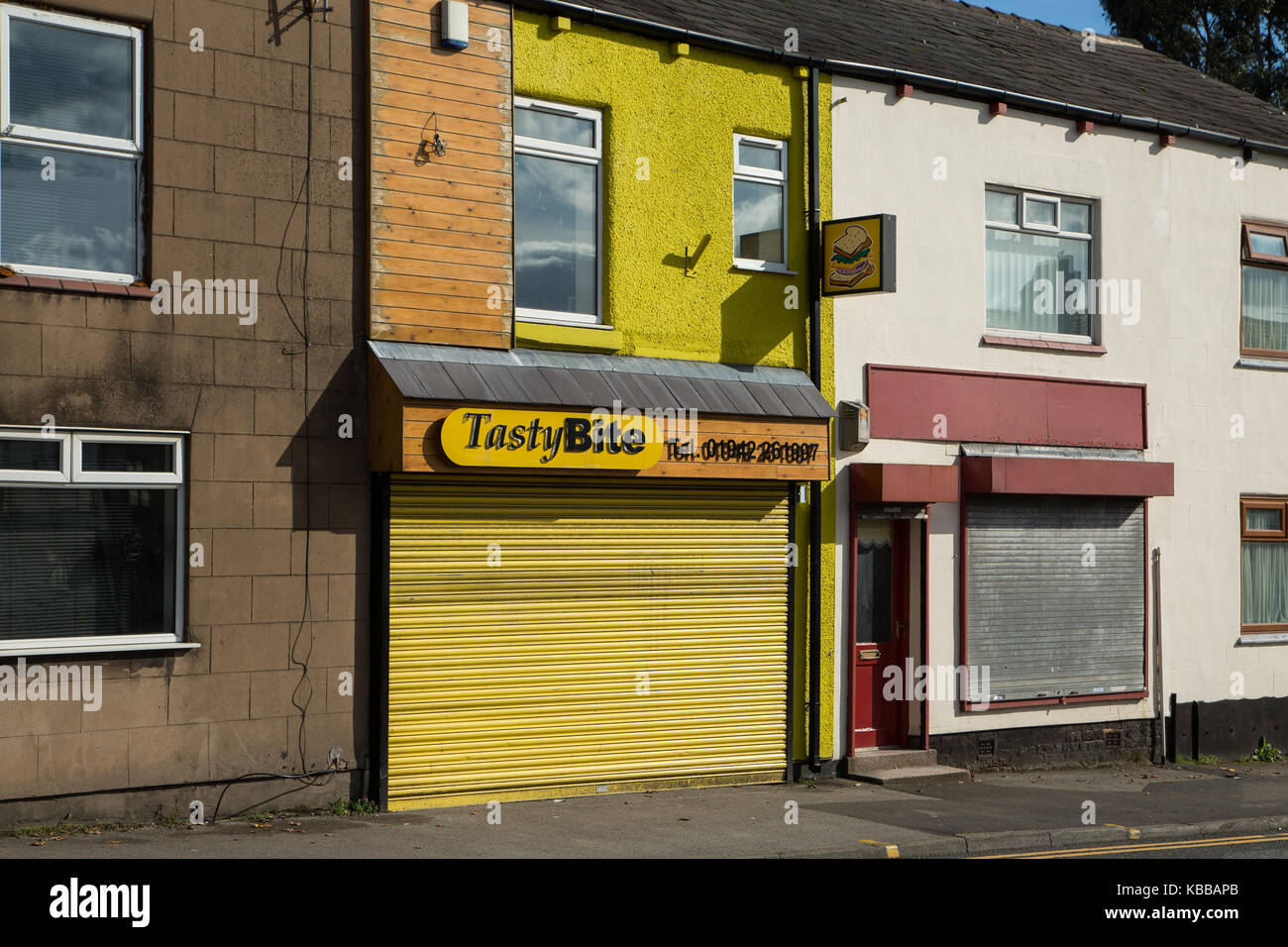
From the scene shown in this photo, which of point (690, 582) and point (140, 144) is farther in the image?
point (690, 582)

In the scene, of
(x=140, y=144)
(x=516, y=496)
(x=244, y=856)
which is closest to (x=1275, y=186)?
(x=516, y=496)

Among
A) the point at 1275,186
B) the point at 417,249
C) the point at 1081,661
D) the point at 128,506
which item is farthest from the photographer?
the point at 1275,186

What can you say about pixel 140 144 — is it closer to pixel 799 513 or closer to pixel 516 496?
pixel 516 496

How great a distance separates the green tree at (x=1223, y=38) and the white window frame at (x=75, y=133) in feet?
93.8

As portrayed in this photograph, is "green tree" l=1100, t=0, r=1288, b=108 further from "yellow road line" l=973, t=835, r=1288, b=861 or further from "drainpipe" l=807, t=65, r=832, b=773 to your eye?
"yellow road line" l=973, t=835, r=1288, b=861

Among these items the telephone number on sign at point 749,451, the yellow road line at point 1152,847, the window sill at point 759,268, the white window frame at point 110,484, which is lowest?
the yellow road line at point 1152,847

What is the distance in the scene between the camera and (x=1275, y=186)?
18.2 meters

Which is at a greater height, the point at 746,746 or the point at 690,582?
the point at 690,582

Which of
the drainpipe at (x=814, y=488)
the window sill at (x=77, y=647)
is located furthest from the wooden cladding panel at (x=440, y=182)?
the drainpipe at (x=814, y=488)

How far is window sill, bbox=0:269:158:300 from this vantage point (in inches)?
401

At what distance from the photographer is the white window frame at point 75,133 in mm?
10273

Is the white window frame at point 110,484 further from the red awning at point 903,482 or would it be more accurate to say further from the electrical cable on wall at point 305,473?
the red awning at point 903,482

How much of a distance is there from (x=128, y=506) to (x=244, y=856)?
2.88 metres

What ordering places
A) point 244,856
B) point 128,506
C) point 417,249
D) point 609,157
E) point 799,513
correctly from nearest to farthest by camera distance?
1. point 244,856
2. point 128,506
3. point 417,249
4. point 609,157
5. point 799,513
